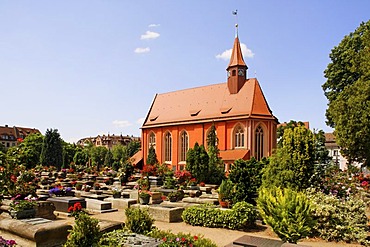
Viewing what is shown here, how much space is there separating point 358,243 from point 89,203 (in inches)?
444

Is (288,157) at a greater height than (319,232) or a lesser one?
greater

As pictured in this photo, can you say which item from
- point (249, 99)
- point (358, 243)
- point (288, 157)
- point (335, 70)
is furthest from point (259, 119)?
point (358, 243)

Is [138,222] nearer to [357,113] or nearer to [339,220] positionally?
[339,220]

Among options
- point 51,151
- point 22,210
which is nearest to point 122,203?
point 22,210

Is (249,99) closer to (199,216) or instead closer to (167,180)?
(167,180)

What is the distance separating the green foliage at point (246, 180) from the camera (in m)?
14.7

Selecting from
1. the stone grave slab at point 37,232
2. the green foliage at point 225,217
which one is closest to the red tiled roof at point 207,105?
the green foliage at point 225,217

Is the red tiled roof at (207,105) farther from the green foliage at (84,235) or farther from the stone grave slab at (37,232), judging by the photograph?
the green foliage at (84,235)

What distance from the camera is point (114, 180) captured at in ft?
81.2

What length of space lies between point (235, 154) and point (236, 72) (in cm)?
1222

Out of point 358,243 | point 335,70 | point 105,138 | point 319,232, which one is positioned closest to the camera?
point 358,243

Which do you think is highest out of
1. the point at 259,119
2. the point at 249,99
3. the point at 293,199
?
the point at 249,99

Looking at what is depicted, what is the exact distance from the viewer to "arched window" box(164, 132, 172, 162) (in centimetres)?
4803

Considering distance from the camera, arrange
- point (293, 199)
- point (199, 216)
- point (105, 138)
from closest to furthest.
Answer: point (293, 199), point (199, 216), point (105, 138)
